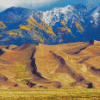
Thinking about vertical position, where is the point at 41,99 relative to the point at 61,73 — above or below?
above

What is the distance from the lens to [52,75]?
189m

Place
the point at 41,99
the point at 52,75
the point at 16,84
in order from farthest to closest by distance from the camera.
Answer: the point at 52,75 < the point at 16,84 < the point at 41,99

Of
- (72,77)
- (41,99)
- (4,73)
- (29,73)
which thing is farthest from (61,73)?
(41,99)

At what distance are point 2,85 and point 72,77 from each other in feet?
154

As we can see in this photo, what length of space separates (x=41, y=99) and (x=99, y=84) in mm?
119135

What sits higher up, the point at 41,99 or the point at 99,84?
the point at 41,99

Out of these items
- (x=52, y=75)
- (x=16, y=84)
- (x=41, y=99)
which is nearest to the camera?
(x=41, y=99)

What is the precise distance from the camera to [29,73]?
19375 centimetres

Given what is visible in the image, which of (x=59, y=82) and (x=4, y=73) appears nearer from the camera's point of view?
(x=59, y=82)

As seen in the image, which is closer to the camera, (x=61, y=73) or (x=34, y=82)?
(x=34, y=82)

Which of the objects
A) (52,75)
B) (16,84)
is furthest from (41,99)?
(52,75)

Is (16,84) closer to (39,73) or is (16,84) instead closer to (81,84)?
(39,73)

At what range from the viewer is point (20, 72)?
195 metres

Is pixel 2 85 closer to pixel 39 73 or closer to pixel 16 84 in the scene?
pixel 16 84
